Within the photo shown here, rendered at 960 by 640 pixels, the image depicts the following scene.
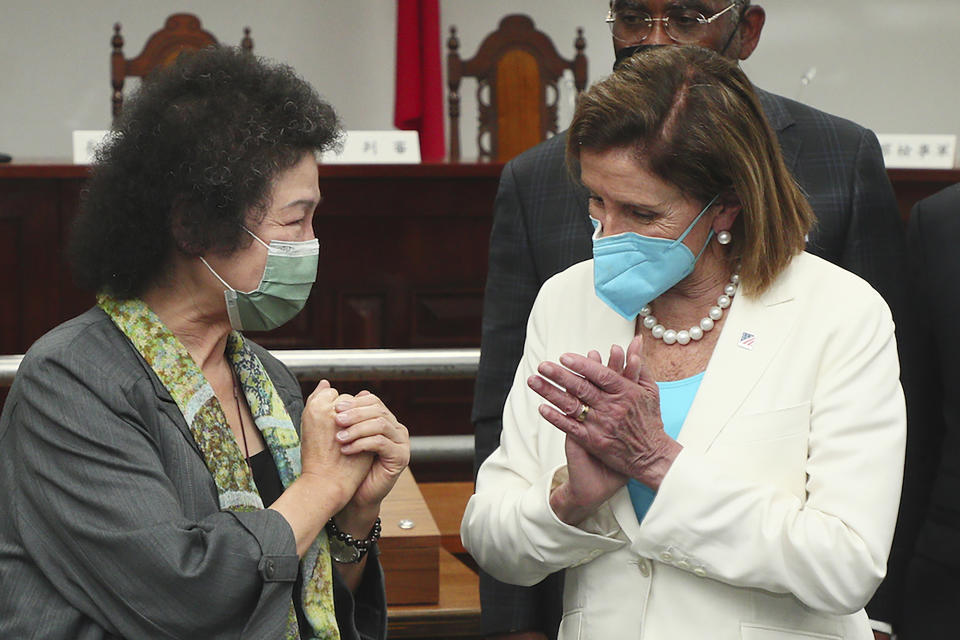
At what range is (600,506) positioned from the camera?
1727 millimetres

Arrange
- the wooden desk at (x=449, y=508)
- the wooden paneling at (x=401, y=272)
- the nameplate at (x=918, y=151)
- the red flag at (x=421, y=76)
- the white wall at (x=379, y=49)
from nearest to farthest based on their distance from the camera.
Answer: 1. the wooden desk at (x=449, y=508)
2. the wooden paneling at (x=401, y=272)
3. the nameplate at (x=918, y=151)
4. the red flag at (x=421, y=76)
5. the white wall at (x=379, y=49)

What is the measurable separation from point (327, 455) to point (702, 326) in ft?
1.89

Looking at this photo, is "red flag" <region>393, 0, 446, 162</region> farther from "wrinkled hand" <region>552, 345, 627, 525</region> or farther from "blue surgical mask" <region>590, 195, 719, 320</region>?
"wrinkled hand" <region>552, 345, 627, 525</region>

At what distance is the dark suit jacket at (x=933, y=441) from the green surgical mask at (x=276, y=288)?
1.04 meters

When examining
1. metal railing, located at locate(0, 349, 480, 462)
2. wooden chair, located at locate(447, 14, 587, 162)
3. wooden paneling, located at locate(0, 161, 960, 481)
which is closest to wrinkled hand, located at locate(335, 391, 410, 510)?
metal railing, located at locate(0, 349, 480, 462)

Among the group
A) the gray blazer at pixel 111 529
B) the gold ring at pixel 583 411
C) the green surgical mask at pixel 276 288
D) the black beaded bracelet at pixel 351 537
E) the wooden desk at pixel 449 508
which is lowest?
the wooden desk at pixel 449 508

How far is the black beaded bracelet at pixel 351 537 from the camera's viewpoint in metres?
1.85

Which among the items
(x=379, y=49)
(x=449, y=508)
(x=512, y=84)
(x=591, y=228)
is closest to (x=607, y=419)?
(x=591, y=228)

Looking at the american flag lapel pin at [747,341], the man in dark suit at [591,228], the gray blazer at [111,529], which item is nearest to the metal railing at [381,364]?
the man in dark suit at [591,228]

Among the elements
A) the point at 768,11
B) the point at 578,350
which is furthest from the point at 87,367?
the point at 768,11

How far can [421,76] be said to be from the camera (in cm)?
683

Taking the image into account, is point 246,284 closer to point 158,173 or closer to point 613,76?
point 158,173

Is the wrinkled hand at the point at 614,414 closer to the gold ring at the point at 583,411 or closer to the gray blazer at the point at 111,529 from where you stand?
the gold ring at the point at 583,411

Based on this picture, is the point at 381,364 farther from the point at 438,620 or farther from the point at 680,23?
the point at 680,23
